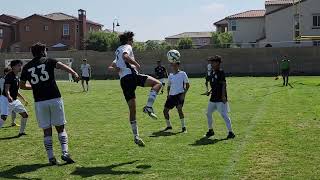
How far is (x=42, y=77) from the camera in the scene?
912 centimetres

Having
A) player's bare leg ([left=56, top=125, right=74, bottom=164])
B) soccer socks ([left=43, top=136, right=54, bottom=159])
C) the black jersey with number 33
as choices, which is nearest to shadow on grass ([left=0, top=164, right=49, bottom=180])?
soccer socks ([left=43, top=136, right=54, bottom=159])

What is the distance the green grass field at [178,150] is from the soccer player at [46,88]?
0.68 meters

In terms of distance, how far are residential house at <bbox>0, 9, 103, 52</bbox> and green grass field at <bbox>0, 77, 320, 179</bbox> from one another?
69.8 metres

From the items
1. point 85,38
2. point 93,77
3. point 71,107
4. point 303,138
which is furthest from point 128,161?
point 85,38

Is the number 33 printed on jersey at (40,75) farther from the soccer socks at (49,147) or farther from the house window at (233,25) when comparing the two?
the house window at (233,25)

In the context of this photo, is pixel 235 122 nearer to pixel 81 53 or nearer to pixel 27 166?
pixel 27 166

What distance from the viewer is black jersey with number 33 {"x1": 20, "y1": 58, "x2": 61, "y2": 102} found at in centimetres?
911

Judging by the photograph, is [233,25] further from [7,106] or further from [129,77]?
[129,77]

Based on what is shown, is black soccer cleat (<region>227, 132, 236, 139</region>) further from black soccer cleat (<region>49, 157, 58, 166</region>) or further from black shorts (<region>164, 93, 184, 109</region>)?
black soccer cleat (<region>49, 157, 58, 166</region>)

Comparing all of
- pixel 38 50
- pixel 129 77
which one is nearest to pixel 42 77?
pixel 38 50

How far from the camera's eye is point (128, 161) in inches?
371

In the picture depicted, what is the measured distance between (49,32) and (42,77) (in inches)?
3081

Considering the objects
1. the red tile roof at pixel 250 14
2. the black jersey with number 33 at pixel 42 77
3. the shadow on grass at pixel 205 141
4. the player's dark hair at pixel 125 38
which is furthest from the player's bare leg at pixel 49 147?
the red tile roof at pixel 250 14

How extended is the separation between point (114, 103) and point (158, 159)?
13.4m
